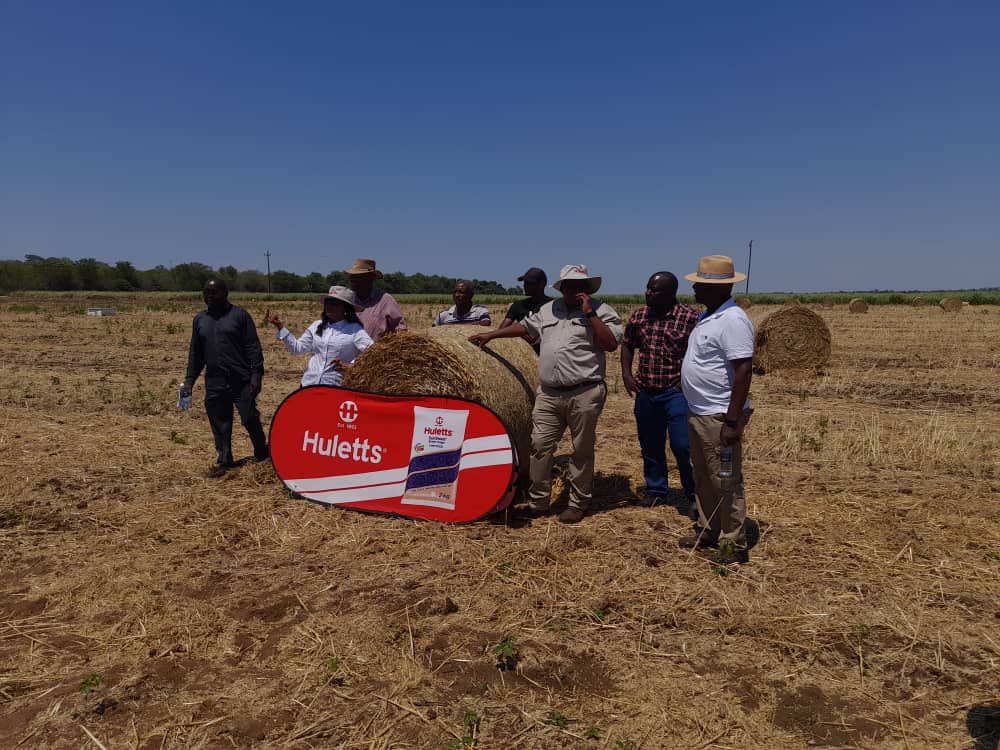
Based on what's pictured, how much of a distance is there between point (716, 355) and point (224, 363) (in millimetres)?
4787

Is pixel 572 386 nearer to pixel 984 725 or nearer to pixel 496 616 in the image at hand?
pixel 496 616

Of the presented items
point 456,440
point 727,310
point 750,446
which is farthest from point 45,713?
point 750,446

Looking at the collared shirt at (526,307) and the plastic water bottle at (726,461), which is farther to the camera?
the collared shirt at (526,307)

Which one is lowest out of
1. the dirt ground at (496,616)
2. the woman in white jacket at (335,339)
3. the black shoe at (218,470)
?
the dirt ground at (496,616)

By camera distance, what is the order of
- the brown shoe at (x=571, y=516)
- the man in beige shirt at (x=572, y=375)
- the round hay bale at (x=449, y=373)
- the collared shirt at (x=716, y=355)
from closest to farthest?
the collared shirt at (x=716, y=355) → the man in beige shirt at (x=572, y=375) → the brown shoe at (x=571, y=516) → the round hay bale at (x=449, y=373)

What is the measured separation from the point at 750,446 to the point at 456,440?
423 cm

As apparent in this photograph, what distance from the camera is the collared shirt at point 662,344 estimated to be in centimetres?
554

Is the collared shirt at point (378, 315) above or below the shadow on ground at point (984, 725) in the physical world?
above

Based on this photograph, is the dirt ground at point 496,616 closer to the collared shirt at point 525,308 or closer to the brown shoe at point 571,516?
the brown shoe at point 571,516

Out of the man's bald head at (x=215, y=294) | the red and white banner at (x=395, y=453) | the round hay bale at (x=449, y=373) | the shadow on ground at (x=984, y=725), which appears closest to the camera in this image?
the shadow on ground at (x=984, y=725)

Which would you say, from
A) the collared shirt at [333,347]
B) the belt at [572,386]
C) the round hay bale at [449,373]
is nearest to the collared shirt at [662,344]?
the belt at [572,386]

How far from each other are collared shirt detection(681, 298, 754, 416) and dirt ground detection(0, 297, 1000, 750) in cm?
119

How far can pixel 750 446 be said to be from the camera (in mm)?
7719

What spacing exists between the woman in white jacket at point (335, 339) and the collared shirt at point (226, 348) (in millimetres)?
600
